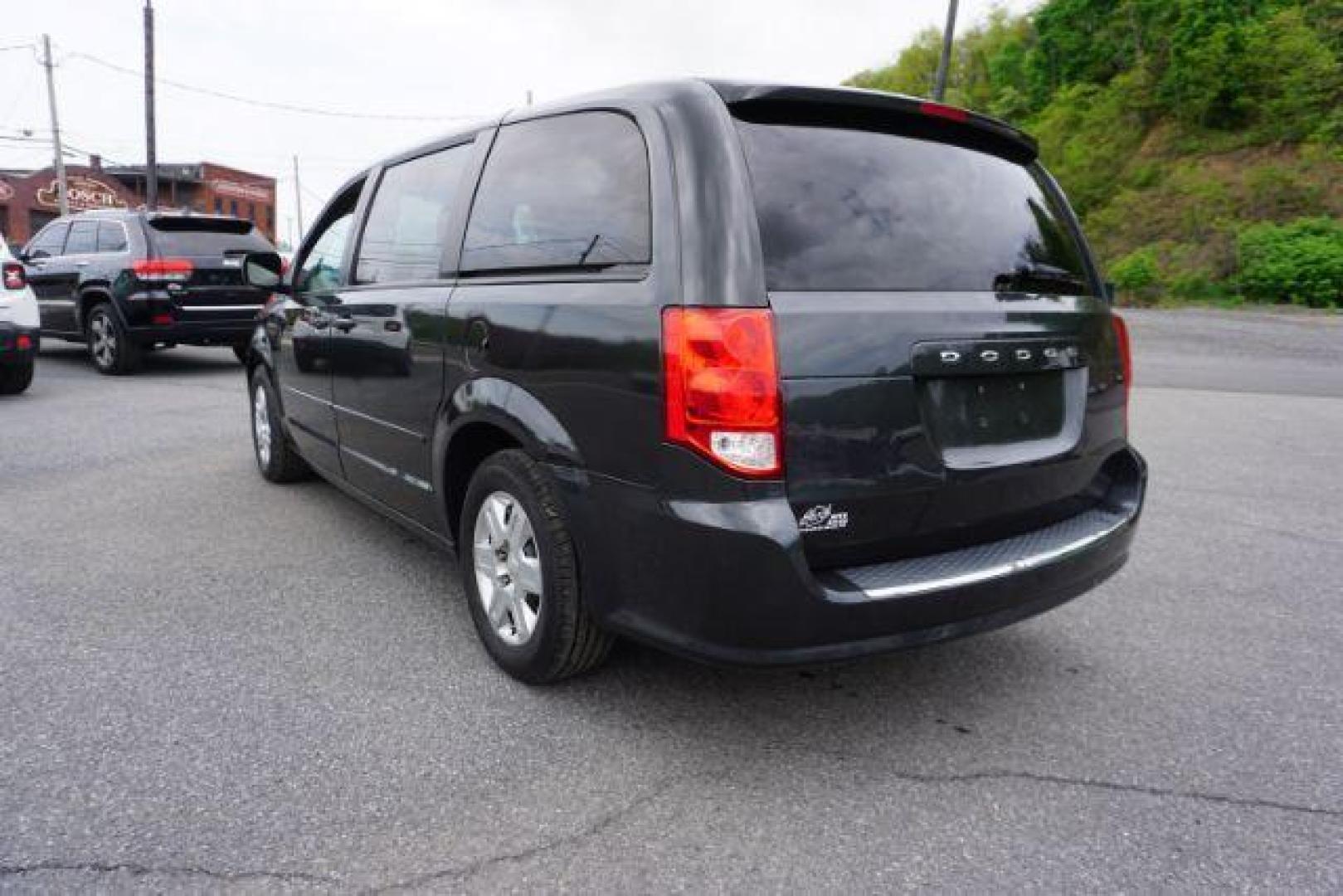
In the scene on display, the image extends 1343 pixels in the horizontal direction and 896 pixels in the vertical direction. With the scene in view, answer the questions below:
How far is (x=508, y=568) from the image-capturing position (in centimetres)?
284

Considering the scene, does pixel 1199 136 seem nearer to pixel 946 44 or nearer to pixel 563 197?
pixel 946 44

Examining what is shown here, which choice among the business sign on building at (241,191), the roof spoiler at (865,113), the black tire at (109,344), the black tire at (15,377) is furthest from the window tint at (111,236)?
the business sign on building at (241,191)

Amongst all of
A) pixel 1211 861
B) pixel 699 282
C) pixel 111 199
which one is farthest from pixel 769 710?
pixel 111 199

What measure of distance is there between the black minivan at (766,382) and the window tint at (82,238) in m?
9.13

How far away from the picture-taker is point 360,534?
4477mm

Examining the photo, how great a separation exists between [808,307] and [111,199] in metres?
58.1

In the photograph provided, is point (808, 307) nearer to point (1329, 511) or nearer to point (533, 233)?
point (533, 233)

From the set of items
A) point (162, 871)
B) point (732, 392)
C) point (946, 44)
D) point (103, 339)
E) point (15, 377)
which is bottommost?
point (162, 871)

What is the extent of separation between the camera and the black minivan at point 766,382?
2166 mm

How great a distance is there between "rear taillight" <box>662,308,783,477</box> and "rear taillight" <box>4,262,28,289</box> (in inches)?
331

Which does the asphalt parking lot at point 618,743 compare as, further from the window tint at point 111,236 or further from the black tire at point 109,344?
the window tint at point 111,236

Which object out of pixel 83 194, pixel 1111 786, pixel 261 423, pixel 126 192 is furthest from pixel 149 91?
pixel 126 192

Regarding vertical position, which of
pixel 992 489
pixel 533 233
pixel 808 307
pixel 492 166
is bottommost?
pixel 992 489

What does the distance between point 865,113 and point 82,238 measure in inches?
424
